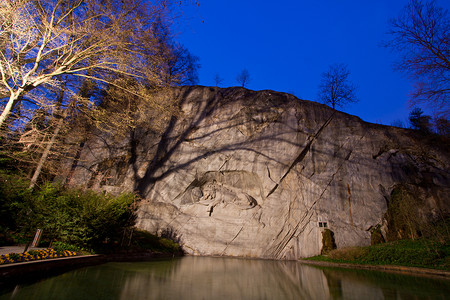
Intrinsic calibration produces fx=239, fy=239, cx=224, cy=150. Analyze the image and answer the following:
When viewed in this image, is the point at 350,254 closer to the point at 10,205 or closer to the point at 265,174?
the point at 265,174

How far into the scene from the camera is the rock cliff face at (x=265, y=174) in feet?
52.6

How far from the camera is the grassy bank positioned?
9727 millimetres

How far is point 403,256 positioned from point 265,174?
350 inches

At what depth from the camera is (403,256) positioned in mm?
10609

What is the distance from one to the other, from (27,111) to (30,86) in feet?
7.40

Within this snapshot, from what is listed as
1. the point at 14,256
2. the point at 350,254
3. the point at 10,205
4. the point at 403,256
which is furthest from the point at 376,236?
the point at 10,205

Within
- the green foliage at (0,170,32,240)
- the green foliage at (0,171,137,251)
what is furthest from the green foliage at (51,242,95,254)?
the green foliage at (0,170,32,240)

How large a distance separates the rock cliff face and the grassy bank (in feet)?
9.51

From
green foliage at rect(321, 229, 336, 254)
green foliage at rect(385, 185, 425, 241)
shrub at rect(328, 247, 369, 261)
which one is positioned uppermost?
green foliage at rect(385, 185, 425, 241)

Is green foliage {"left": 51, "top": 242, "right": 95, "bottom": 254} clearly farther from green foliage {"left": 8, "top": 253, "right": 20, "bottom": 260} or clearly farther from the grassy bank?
the grassy bank

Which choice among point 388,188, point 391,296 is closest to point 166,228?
point 391,296

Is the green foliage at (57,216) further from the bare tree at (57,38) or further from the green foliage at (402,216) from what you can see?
the green foliage at (402,216)

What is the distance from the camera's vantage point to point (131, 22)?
8070 mm

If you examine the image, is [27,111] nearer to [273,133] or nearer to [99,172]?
[99,172]
